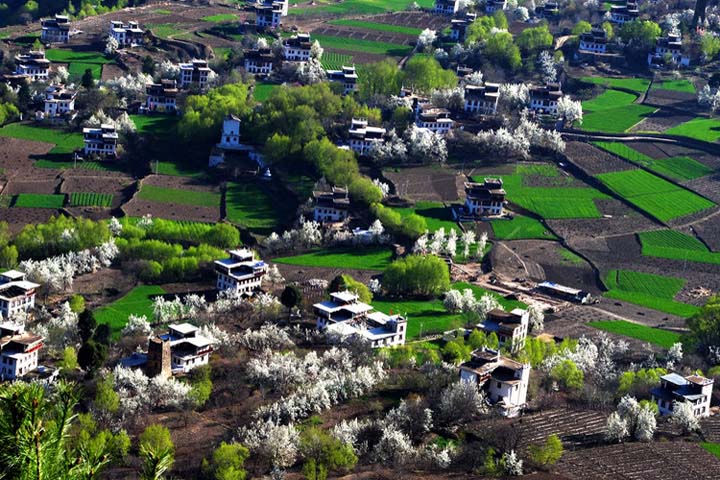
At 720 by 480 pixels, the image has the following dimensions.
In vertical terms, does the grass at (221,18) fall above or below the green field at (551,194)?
above

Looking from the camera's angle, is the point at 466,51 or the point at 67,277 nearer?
the point at 67,277

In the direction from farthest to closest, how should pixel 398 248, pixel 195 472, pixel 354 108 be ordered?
pixel 354 108 < pixel 398 248 < pixel 195 472

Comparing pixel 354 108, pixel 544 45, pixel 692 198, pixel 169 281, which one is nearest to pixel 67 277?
pixel 169 281

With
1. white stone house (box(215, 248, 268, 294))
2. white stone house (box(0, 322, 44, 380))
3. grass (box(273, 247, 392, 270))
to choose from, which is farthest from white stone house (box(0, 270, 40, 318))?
grass (box(273, 247, 392, 270))

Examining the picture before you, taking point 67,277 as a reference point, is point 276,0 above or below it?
above

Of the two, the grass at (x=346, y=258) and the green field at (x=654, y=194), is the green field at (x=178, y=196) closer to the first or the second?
the grass at (x=346, y=258)

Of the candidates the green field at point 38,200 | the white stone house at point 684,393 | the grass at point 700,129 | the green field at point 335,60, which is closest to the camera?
the white stone house at point 684,393

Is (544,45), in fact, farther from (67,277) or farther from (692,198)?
(67,277)

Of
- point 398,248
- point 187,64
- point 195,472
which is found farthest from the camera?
point 187,64

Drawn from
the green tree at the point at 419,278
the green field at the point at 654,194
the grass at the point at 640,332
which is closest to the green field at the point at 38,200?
the green tree at the point at 419,278
